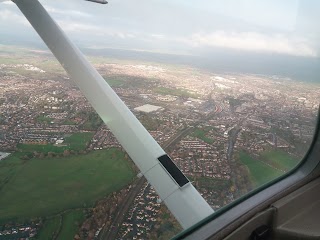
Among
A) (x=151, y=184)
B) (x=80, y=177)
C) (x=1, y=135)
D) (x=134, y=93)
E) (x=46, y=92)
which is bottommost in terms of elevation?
(x=151, y=184)

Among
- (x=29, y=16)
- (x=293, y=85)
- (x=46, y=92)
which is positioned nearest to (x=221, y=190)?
(x=293, y=85)

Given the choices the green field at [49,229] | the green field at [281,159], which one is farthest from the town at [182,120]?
the green field at [49,229]

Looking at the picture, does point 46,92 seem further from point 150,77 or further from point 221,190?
point 221,190

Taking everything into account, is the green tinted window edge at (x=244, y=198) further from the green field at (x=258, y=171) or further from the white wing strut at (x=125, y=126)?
the white wing strut at (x=125, y=126)

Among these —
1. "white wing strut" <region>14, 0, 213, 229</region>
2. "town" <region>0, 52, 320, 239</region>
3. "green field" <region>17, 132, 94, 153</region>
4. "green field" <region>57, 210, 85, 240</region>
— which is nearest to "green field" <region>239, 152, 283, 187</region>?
"town" <region>0, 52, 320, 239</region>

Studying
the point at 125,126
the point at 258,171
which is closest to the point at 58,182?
the point at 125,126

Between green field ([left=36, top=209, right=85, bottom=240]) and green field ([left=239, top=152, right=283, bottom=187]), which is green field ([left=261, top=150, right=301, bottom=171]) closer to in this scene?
green field ([left=239, top=152, right=283, bottom=187])

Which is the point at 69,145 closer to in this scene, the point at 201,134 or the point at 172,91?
the point at 201,134
